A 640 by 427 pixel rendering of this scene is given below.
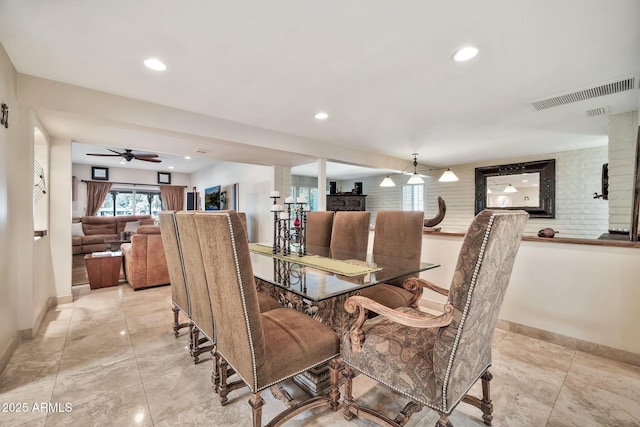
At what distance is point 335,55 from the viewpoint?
1979 millimetres

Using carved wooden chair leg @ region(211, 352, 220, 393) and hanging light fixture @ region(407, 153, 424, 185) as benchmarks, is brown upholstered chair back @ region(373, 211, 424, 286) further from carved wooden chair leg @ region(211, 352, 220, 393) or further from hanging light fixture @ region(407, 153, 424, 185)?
hanging light fixture @ region(407, 153, 424, 185)

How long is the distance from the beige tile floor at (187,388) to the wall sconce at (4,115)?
1.72 meters

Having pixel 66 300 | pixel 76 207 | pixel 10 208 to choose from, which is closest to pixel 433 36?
pixel 10 208

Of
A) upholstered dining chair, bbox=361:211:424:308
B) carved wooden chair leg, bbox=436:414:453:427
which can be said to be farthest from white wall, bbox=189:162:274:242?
carved wooden chair leg, bbox=436:414:453:427

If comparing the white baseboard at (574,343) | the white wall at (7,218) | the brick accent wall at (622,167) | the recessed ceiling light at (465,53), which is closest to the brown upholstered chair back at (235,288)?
the white wall at (7,218)

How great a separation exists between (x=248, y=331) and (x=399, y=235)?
1.67 metres

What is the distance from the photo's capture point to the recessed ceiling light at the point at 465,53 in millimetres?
1874

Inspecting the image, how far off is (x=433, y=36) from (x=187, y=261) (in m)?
2.10

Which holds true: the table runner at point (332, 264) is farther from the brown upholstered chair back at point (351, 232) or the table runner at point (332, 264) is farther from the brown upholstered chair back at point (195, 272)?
the brown upholstered chair back at point (195, 272)

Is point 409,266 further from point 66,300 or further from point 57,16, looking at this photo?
point 66,300

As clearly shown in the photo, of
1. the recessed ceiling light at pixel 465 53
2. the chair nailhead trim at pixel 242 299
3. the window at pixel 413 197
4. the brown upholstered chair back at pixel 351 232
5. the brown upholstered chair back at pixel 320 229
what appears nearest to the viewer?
the chair nailhead trim at pixel 242 299

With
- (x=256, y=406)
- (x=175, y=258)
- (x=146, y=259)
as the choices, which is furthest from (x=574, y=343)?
(x=146, y=259)

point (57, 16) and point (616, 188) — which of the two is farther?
point (616, 188)

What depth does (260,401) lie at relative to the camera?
1204mm
